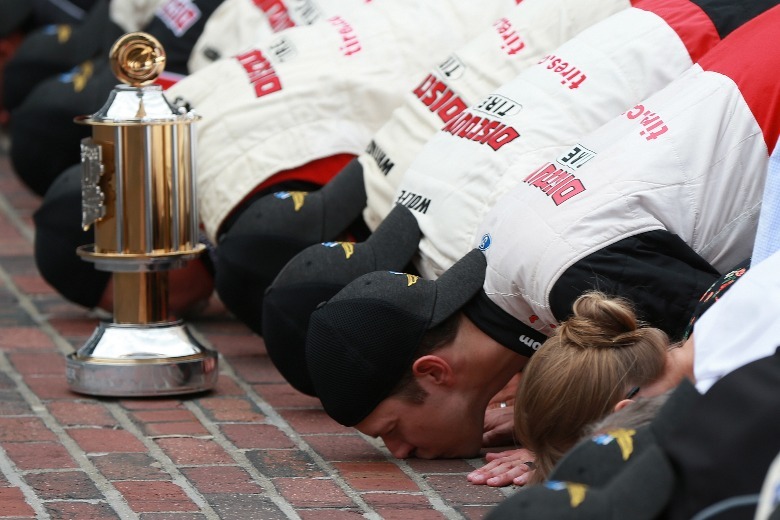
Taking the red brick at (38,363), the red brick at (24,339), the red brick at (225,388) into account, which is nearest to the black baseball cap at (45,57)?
the red brick at (24,339)

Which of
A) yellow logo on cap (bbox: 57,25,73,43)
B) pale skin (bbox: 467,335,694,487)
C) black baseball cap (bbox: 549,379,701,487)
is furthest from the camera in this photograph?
yellow logo on cap (bbox: 57,25,73,43)

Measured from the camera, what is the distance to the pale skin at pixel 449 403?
332cm

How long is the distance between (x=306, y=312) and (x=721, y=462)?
1.53m

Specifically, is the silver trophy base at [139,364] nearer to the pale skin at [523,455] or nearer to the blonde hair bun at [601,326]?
the pale skin at [523,455]

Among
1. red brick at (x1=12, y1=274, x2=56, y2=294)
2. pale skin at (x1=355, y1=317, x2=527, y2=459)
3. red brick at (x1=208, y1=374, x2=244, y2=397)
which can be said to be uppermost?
pale skin at (x1=355, y1=317, x2=527, y2=459)

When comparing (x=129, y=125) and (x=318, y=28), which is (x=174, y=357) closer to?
(x=129, y=125)

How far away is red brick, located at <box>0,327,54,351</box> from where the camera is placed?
445 centimetres

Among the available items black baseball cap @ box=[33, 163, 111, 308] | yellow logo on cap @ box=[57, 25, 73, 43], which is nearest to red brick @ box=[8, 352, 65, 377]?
black baseball cap @ box=[33, 163, 111, 308]

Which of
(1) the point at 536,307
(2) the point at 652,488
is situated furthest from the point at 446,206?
(2) the point at 652,488

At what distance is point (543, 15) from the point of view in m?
4.12

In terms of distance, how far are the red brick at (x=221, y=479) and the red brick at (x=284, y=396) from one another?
57 centimetres

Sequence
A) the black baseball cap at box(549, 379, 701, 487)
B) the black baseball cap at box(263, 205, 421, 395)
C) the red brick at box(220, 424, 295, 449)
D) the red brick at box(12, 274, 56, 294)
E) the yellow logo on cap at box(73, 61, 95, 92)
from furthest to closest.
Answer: the yellow logo on cap at box(73, 61, 95, 92)
the red brick at box(12, 274, 56, 294)
the black baseball cap at box(263, 205, 421, 395)
the red brick at box(220, 424, 295, 449)
the black baseball cap at box(549, 379, 701, 487)

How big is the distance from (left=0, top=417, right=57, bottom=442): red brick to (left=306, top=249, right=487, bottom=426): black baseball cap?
2.33 feet

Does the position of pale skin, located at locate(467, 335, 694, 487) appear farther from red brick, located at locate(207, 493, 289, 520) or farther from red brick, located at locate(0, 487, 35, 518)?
red brick, located at locate(0, 487, 35, 518)
